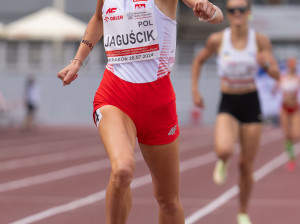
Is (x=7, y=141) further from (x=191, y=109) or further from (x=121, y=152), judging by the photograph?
(x=121, y=152)

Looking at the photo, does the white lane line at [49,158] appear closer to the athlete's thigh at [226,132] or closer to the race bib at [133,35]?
the athlete's thigh at [226,132]

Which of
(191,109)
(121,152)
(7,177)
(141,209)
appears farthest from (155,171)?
(191,109)

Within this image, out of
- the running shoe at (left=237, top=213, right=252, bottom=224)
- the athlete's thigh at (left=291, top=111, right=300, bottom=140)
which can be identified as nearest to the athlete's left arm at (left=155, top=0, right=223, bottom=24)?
the running shoe at (left=237, top=213, right=252, bottom=224)

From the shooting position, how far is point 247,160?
7.92 m

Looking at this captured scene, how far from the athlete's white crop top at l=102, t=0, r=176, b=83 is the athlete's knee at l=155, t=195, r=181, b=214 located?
82 centimetres

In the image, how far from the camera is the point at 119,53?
16.7 ft

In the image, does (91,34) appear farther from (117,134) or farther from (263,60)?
(263,60)

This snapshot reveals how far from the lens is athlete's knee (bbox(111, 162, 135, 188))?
15.0ft

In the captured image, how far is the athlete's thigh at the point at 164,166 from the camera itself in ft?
16.8

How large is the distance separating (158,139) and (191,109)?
1204 inches

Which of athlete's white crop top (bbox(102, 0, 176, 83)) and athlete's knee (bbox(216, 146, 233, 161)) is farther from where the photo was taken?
athlete's knee (bbox(216, 146, 233, 161))

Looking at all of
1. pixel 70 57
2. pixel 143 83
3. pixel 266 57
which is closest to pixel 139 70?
pixel 143 83

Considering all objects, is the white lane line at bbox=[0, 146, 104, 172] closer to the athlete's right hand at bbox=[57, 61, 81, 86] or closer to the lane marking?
the lane marking

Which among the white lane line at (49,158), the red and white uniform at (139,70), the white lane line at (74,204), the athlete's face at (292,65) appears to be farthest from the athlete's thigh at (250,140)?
the athlete's face at (292,65)
